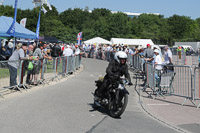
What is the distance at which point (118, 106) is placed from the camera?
25.3 feet

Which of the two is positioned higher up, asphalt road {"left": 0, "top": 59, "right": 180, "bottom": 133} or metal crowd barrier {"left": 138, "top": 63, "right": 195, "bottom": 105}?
metal crowd barrier {"left": 138, "top": 63, "right": 195, "bottom": 105}

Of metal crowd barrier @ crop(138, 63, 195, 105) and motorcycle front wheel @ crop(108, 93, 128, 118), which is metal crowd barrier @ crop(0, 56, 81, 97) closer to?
motorcycle front wheel @ crop(108, 93, 128, 118)

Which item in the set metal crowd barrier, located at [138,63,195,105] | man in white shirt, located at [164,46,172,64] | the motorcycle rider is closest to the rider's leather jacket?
the motorcycle rider

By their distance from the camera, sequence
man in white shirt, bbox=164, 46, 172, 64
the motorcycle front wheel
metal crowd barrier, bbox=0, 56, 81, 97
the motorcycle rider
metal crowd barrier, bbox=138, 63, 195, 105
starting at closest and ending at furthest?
the motorcycle front wheel
the motorcycle rider
metal crowd barrier, bbox=0, 56, 81, 97
metal crowd barrier, bbox=138, 63, 195, 105
man in white shirt, bbox=164, 46, 172, 64

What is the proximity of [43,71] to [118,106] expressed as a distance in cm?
704

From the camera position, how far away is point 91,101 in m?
10.2

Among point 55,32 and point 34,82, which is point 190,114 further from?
point 55,32

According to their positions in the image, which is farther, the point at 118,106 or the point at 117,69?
the point at 117,69

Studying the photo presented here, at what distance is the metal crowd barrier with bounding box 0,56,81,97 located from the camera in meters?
10.8

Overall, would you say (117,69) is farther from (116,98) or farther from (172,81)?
(172,81)

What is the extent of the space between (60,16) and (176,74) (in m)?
98.1

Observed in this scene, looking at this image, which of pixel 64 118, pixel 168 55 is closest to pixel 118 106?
pixel 64 118

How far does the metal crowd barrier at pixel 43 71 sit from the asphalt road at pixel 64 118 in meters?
0.91

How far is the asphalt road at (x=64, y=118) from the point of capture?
6.49 metres
